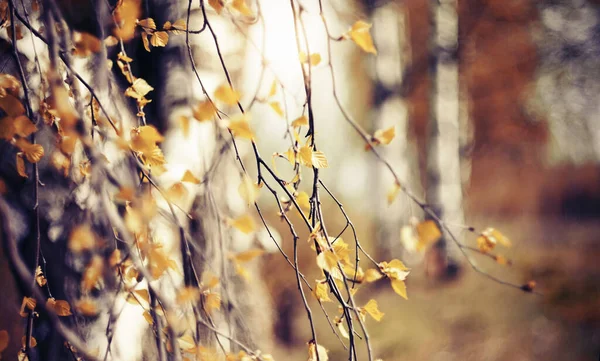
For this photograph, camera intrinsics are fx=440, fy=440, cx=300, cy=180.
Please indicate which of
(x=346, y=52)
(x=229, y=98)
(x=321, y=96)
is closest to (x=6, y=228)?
(x=229, y=98)

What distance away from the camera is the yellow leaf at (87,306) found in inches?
46.4

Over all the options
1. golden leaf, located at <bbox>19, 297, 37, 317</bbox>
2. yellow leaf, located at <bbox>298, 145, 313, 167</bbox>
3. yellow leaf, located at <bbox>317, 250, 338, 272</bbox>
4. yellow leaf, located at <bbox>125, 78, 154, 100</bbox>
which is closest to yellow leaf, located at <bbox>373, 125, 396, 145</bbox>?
yellow leaf, located at <bbox>298, 145, 313, 167</bbox>

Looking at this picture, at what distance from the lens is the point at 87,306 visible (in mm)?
1176

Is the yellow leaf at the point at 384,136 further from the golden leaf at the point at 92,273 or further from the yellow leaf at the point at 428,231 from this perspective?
the golden leaf at the point at 92,273

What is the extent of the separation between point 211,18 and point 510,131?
20.0 ft

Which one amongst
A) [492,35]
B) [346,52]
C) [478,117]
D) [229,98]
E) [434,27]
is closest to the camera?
[229,98]

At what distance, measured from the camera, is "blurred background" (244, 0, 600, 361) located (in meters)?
3.34

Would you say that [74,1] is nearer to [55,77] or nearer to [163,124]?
[163,124]

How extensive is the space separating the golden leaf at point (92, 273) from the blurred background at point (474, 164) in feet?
2.16

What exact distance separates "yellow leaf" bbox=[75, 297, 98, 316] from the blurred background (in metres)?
0.82

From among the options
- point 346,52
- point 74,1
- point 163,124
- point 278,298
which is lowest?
point 163,124

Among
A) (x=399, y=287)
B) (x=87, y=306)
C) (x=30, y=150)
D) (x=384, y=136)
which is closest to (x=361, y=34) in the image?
(x=384, y=136)

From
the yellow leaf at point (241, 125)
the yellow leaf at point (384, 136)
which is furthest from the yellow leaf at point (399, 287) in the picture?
the yellow leaf at point (241, 125)

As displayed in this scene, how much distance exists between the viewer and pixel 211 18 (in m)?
1.36
